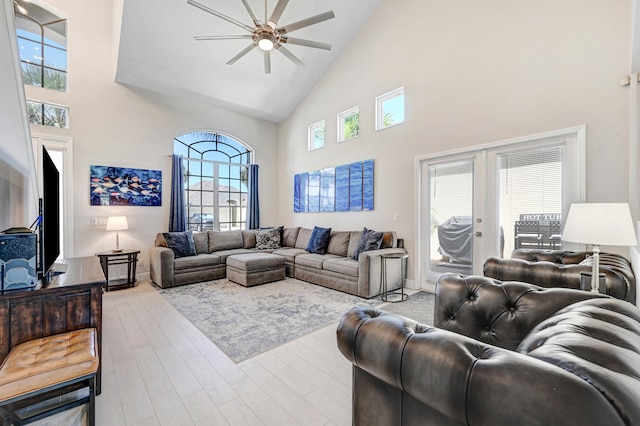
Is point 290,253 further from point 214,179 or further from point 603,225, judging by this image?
point 603,225

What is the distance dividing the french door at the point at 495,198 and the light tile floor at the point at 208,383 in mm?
2215

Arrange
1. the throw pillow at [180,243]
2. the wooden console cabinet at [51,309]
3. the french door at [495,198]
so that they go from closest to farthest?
the wooden console cabinet at [51,309], the french door at [495,198], the throw pillow at [180,243]

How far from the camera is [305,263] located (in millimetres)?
4730

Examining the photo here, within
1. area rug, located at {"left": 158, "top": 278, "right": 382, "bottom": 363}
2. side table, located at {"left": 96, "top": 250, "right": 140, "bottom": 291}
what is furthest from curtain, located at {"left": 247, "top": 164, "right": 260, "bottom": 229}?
side table, located at {"left": 96, "top": 250, "right": 140, "bottom": 291}

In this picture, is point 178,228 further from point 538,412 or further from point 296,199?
point 538,412

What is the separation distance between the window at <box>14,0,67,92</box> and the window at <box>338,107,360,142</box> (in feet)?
14.9

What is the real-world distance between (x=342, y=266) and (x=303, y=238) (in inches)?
68.7

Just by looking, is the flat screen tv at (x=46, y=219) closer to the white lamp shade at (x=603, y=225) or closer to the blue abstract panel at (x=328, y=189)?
the white lamp shade at (x=603, y=225)

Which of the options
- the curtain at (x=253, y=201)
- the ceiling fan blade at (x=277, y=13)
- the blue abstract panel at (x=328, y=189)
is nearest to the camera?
the ceiling fan blade at (x=277, y=13)

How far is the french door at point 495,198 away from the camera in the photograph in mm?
3061

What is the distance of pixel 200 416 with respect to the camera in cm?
163

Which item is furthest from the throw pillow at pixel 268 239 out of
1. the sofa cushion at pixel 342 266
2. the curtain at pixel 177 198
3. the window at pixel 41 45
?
the window at pixel 41 45

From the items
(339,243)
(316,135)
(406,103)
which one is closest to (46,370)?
(339,243)

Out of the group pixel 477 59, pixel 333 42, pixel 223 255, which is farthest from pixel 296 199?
pixel 477 59
